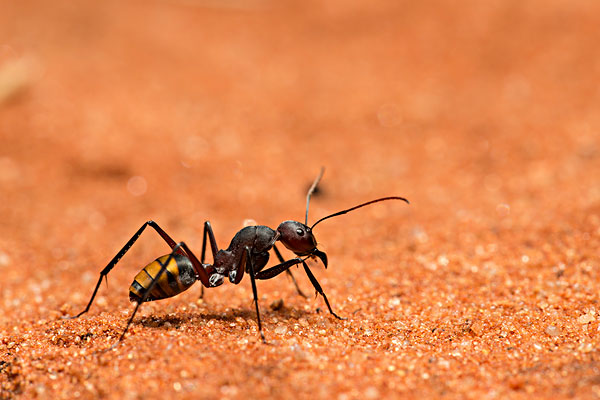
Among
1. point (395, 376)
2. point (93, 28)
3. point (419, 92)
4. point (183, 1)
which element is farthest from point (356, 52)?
point (395, 376)

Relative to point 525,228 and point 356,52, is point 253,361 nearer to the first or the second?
point 525,228

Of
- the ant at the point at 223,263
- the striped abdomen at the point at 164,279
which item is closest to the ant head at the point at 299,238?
the ant at the point at 223,263

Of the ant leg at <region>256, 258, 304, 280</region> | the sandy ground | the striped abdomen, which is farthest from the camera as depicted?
the ant leg at <region>256, 258, 304, 280</region>

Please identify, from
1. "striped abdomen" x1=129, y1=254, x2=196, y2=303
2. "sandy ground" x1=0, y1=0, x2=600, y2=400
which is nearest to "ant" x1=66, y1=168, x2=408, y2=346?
"striped abdomen" x1=129, y1=254, x2=196, y2=303

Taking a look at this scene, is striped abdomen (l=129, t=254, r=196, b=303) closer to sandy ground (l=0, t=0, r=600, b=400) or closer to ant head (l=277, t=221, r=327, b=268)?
sandy ground (l=0, t=0, r=600, b=400)

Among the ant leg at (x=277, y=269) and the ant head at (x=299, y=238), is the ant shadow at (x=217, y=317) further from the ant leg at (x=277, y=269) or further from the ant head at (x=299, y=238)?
the ant head at (x=299, y=238)

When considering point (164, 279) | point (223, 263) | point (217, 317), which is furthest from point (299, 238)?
point (164, 279)

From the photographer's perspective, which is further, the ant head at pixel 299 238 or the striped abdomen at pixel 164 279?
the ant head at pixel 299 238

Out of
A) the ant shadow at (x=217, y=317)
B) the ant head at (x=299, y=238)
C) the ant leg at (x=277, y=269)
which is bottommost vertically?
the ant shadow at (x=217, y=317)
